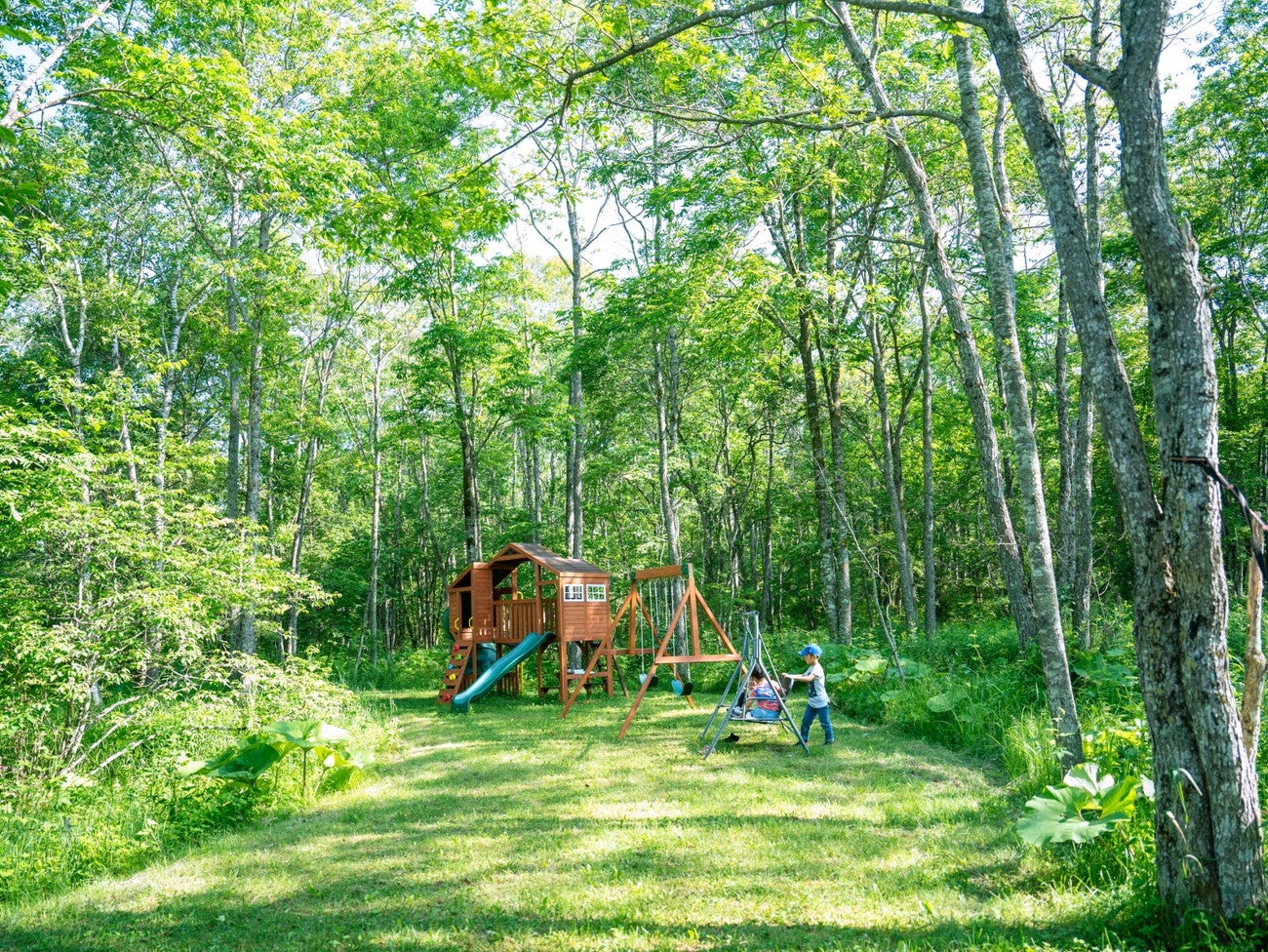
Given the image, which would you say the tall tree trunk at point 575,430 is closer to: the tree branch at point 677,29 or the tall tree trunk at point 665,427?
the tall tree trunk at point 665,427

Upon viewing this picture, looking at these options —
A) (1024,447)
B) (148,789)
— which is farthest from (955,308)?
(148,789)

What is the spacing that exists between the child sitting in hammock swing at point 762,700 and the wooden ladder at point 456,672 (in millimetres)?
7521

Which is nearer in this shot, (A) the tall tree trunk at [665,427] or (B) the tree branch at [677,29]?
(B) the tree branch at [677,29]

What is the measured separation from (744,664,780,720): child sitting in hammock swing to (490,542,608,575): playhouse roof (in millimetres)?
6085

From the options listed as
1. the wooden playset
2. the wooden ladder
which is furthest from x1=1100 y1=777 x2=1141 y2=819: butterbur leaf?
the wooden ladder

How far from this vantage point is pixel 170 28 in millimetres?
11773

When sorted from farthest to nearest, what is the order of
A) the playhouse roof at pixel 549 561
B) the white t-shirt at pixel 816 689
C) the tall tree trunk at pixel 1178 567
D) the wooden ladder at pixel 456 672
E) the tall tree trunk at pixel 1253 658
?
the wooden ladder at pixel 456 672
the playhouse roof at pixel 549 561
the white t-shirt at pixel 816 689
the tall tree trunk at pixel 1178 567
the tall tree trunk at pixel 1253 658

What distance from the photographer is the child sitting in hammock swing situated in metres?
8.56

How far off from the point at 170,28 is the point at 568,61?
33.8 ft

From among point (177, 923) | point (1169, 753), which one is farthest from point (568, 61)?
point (177, 923)

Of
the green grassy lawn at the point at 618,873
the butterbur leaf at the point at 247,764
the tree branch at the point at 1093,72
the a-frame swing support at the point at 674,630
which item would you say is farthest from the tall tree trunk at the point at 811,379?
the tree branch at the point at 1093,72

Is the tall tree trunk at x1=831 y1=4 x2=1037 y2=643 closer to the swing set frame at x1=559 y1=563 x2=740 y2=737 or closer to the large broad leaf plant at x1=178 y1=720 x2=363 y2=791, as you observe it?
the swing set frame at x1=559 y1=563 x2=740 y2=737

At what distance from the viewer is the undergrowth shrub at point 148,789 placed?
5309 millimetres

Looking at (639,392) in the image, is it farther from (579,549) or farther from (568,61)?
(568,61)
